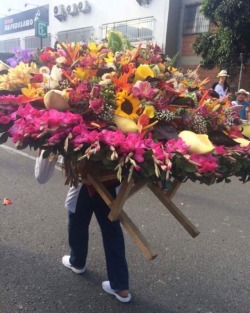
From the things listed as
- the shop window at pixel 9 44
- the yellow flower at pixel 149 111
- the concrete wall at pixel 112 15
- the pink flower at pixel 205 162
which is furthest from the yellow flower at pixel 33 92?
the shop window at pixel 9 44

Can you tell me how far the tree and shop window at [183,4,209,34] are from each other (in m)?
2.65

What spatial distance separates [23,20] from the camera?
2522 cm

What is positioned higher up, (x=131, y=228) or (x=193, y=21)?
(x=193, y=21)

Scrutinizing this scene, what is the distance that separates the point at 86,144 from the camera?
155cm

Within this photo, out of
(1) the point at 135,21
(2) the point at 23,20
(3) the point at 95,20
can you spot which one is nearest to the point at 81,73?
(1) the point at 135,21

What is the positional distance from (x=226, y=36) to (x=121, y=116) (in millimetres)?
10928

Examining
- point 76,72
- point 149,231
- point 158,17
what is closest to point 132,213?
point 149,231

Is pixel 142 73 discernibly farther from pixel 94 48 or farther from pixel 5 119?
pixel 5 119

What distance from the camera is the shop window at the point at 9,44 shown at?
2624 cm

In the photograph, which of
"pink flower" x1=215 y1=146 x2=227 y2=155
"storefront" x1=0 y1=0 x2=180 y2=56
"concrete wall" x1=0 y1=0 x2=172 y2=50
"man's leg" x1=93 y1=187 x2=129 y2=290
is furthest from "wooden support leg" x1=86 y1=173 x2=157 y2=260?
"concrete wall" x1=0 y1=0 x2=172 y2=50

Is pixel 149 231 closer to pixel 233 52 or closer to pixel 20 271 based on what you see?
pixel 20 271

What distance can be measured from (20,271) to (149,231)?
1.29m

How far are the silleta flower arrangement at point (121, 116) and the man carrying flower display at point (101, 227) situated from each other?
1.05 feet

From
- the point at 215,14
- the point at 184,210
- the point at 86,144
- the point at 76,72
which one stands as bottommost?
the point at 184,210
